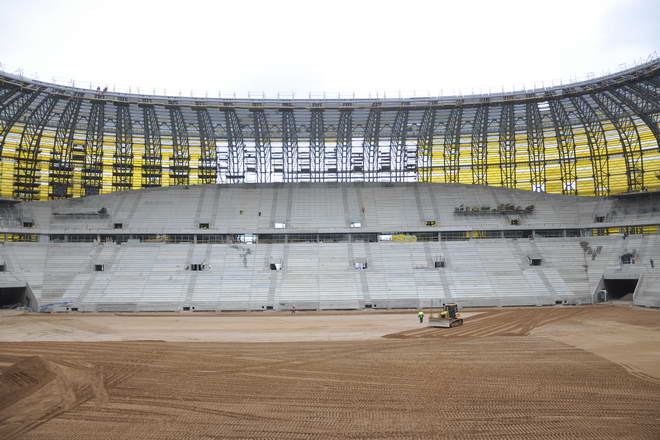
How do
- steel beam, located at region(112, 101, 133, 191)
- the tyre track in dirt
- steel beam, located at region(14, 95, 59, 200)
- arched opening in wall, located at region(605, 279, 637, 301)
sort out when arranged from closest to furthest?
the tyre track in dirt
arched opening in wall, located at region(605, 279, 637, 301)
steel beam, located at region(14, 95, 59, 200)
steel beam, located at region(112, 101, 133, 191)

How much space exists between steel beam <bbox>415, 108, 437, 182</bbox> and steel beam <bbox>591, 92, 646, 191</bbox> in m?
16.8

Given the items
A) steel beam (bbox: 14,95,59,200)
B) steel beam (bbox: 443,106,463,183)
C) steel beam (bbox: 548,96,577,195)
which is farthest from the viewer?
steel beam (bbox: 443,106,463,183)

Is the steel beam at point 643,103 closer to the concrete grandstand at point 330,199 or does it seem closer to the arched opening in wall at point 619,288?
the concrete grandstand at point 330,199

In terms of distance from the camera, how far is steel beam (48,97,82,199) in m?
50.8

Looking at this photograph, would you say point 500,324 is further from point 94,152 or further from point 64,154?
point 64,154

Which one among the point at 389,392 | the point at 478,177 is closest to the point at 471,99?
the point at 478,177

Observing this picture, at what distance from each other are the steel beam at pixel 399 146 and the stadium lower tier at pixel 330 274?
1307 cm

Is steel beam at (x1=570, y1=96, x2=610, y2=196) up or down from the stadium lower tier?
up

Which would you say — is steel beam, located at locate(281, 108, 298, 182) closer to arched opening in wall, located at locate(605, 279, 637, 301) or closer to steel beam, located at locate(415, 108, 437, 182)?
steel beam, located at locate(415, 108, 437, 182)

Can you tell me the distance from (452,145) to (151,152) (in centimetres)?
3789

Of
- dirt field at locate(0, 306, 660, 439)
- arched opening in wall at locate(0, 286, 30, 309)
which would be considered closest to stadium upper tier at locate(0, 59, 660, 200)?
arched opening in wall at locate(0, 286, 30, 309)

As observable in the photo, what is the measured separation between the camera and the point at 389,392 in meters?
15.6

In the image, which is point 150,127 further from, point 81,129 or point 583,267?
point 583,267

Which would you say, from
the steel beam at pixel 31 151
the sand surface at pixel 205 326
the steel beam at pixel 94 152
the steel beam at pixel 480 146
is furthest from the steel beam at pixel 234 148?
the steel beam at pixel 480 146
